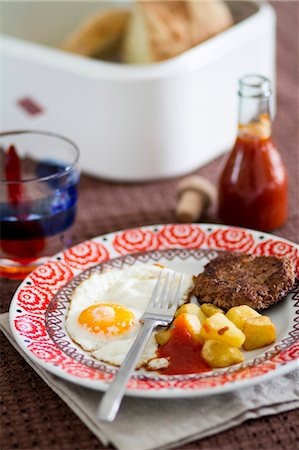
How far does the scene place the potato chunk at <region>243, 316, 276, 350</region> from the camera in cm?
135

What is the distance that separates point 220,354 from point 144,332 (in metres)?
0.14

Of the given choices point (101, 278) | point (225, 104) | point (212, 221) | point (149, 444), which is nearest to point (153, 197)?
point (212, 221)

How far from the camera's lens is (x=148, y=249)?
170 centimetres

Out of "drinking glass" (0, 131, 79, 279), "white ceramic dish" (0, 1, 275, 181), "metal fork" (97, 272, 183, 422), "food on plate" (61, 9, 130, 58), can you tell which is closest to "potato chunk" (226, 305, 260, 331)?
"metal fork" (97, 272, 183, 422)

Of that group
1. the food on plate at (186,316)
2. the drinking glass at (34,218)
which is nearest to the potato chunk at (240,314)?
the food on plate at (186,316)

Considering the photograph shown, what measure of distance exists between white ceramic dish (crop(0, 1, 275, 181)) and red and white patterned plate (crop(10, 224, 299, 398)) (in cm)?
41

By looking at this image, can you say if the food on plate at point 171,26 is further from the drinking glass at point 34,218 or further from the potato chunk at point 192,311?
the potato chunk at point 192,311

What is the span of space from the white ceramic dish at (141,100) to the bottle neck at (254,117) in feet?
0.85

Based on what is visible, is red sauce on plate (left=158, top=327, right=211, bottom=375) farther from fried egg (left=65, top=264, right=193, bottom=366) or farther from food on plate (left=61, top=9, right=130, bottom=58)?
food on plate (left=61, top=9, right=130, bottom=58)

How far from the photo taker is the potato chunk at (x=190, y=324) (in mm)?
1357

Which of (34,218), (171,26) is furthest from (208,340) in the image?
(171,26)

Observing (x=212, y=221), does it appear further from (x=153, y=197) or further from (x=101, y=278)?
(x=101, y=278)

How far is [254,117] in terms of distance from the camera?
1.85 metres

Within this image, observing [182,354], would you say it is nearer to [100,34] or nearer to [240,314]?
[240,314]
